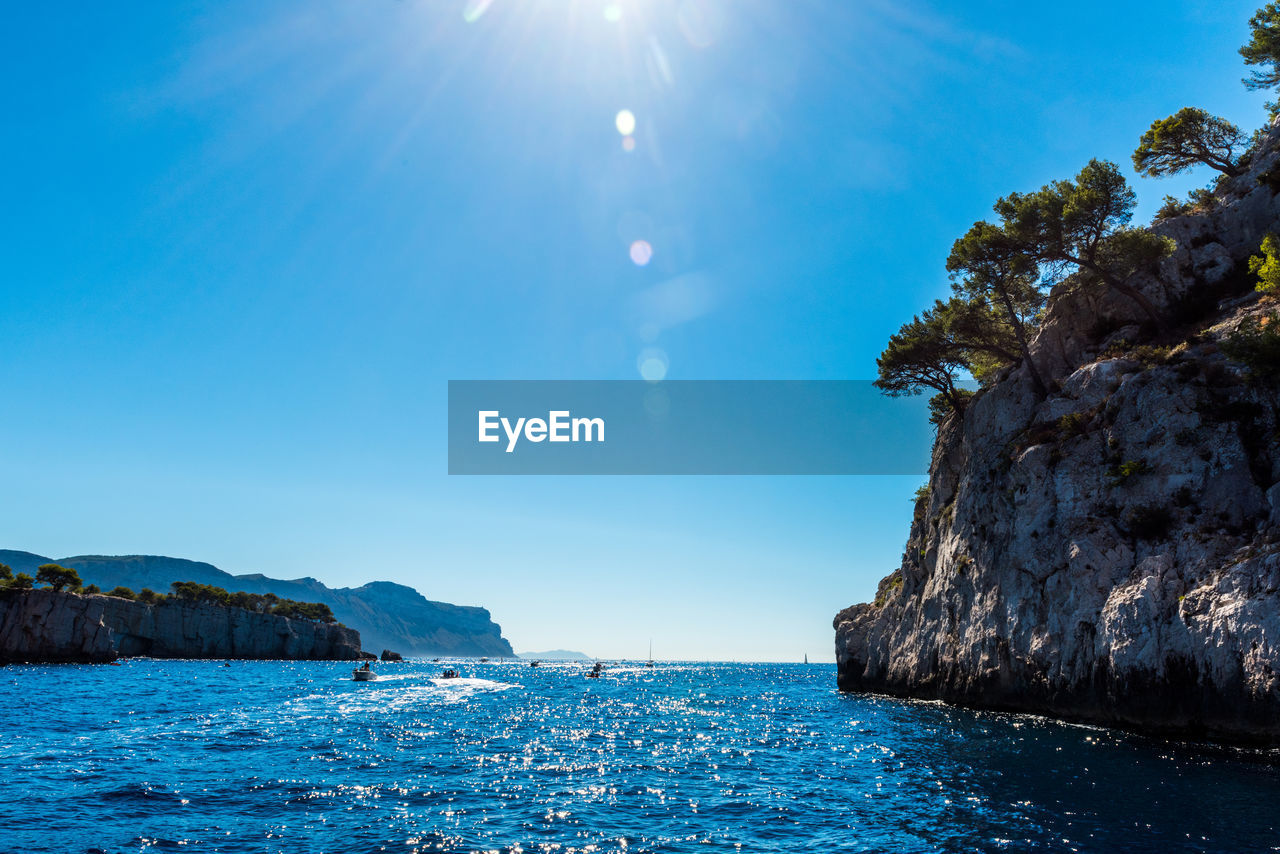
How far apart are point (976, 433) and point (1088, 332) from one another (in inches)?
406

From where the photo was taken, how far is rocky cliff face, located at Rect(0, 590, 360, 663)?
3408 inches

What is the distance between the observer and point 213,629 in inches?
5271

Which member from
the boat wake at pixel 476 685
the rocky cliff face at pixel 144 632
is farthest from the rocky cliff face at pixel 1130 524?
the rocky cliff face at pixel 144 632

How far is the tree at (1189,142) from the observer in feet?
159

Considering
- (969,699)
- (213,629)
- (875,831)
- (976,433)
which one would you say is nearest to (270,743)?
(875,831)

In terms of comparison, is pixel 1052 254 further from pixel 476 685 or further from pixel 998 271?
pixel 476 685

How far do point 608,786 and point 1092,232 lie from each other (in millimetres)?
46358

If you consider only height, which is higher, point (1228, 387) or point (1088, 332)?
A: point (1088, 332)

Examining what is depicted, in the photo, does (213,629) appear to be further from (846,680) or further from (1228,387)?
(1228,387)

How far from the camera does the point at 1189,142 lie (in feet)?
161

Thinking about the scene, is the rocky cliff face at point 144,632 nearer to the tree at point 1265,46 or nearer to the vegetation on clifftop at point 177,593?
the vegetation on clifftop at point 177,593

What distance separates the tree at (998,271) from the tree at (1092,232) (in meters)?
0.92

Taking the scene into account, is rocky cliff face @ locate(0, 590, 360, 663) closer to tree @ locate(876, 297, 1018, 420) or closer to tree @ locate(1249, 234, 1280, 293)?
tree @ locate(876, 297, 1018, 420)

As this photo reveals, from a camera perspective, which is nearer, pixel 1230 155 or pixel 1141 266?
pixel 1141 266
